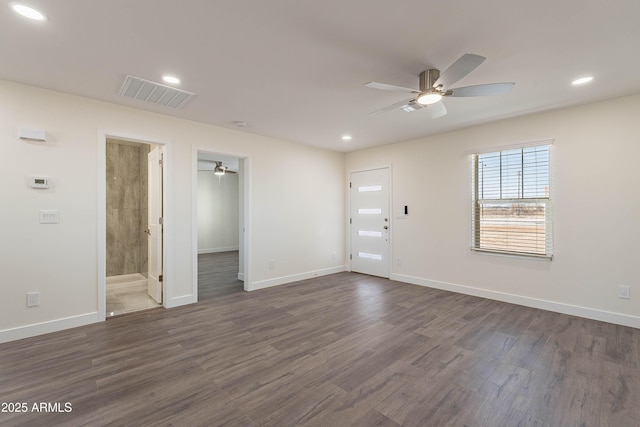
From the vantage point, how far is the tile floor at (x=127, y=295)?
3896 mm

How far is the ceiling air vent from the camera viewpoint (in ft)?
9.58

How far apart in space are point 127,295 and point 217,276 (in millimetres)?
1625

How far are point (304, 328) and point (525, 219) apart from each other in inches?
133

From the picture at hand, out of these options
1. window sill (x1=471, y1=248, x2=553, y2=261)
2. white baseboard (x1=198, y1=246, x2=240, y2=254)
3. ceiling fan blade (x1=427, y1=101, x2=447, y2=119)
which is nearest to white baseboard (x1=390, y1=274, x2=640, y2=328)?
window sill (x1=471, y1=248, x2=553, y2=261)

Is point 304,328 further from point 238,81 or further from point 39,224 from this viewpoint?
point 39,224

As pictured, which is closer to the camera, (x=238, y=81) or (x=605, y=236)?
(x=238, y=81)

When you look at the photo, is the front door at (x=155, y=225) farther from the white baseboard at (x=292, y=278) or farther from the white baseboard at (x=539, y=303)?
the white baseboard at (x=539, y=303)

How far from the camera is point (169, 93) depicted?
3.16m

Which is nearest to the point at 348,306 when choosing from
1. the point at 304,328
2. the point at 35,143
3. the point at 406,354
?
the point at 304,328

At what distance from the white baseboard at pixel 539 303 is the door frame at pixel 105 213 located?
3981 millimetres

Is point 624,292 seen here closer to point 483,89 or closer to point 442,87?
point 483,89

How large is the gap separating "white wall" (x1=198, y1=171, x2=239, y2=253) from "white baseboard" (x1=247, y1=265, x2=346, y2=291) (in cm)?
462

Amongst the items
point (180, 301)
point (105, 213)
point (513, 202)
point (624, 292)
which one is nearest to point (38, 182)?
point (105, 213)

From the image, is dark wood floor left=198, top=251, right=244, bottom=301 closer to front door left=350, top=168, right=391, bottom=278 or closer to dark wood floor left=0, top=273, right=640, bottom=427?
dark wood floor left=0, top=273, right=640, bottom=427
